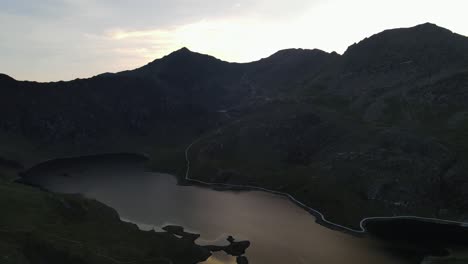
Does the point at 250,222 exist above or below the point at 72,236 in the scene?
below

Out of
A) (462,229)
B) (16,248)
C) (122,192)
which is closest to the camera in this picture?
(16,248)

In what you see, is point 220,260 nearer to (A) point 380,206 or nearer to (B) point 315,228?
(B) point 315,228

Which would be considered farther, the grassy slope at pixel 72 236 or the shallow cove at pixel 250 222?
the shallow cove at pixel 250 222

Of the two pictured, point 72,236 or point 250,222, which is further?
point 250,222

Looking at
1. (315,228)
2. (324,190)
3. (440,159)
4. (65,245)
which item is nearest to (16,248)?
(65,245)

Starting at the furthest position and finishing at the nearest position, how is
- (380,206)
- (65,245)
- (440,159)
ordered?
(440,159) < (380,206) < (65,245)

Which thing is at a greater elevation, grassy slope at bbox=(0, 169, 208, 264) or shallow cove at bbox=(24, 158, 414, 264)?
grassy slope at bbox=(0, 169, 208, 264)

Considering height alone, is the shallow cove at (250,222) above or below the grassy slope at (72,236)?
below

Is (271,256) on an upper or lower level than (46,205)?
lower
